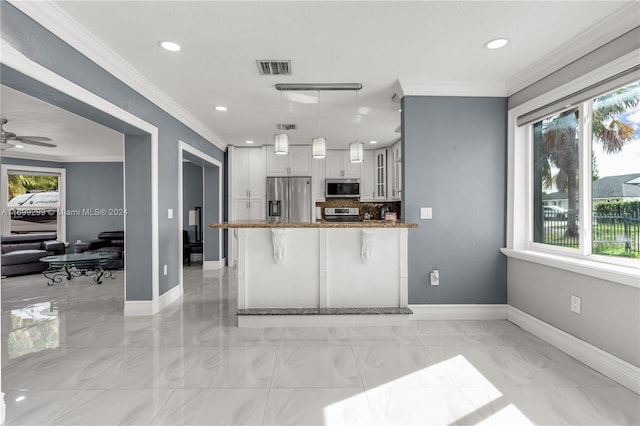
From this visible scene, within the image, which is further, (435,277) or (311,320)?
(435,277)

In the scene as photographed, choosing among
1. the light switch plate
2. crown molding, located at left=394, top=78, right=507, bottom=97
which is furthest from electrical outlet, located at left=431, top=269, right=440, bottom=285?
crown molding, located at left=394, top=78, right=507, bottom=97

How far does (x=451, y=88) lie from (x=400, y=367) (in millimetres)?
2728

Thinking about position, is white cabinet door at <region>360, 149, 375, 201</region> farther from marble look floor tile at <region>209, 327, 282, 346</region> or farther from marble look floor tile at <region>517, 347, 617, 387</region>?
marble look floor tile at <region>517, 347, 617, 387</region>

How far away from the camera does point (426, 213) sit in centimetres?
343

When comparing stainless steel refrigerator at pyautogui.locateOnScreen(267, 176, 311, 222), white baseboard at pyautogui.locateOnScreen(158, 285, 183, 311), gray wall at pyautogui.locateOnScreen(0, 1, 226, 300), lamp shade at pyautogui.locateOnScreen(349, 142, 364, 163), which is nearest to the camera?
gray wall at pyautogui.locateOnScreen(0, 1, 226, 300)

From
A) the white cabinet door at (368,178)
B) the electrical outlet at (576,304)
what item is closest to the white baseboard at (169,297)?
the white cabinet door at (368,178)

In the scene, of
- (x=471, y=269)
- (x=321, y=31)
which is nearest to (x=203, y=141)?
(x=321, y=31)

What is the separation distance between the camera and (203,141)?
17.4ft

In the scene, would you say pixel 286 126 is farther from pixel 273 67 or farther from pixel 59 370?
pixel 59 370

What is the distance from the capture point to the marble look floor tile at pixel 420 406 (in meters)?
1.80

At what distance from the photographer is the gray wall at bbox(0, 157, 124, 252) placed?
24.5ft

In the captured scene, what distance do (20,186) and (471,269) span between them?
8.89 meters

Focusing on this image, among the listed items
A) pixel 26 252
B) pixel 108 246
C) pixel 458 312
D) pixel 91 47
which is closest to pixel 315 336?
pixel 458 312

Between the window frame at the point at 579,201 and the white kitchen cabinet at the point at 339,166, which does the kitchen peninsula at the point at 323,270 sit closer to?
the window frame at the point at 579,201
